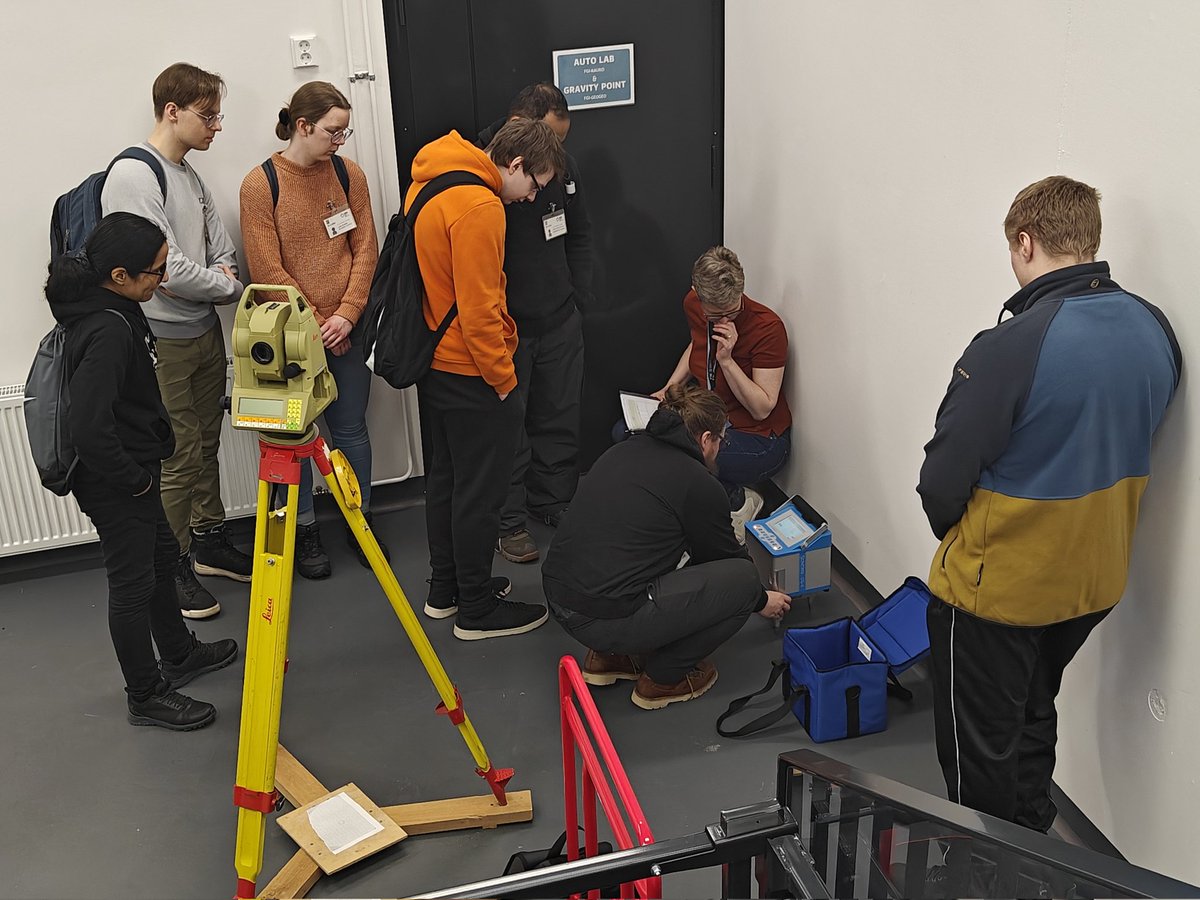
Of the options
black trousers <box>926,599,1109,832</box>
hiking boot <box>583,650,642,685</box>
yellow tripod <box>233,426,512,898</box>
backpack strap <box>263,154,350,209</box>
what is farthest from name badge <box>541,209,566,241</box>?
black trousers <box>926,599,1109,832</box>

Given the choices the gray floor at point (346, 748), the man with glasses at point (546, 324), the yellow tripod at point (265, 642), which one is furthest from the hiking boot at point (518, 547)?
the yellow tripod at point (265, 642)

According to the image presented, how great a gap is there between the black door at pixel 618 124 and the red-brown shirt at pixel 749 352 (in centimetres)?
40

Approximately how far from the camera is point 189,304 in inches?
161

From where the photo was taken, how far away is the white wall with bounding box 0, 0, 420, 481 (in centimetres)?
407

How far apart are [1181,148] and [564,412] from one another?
8.83 ft

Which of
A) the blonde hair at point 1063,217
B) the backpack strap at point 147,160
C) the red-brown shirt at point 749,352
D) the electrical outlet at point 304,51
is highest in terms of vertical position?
the electrical outlet at point 304,51

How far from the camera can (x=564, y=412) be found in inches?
182

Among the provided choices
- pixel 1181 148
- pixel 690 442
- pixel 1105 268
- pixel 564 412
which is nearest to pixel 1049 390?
pixel 1105 268

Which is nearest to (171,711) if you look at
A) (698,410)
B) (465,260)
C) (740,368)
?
(465,260)

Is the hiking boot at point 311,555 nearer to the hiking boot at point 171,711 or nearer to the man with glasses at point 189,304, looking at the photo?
the man with glasses at point 189,304

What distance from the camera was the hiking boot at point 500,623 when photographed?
403cm

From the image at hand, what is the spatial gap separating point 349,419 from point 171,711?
1410 mm

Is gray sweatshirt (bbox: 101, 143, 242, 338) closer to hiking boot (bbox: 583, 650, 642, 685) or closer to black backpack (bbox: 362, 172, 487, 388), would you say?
black backpack (bbox: 362, 172, 487, 388)

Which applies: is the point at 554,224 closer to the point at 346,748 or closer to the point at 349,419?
the point at 349,419
